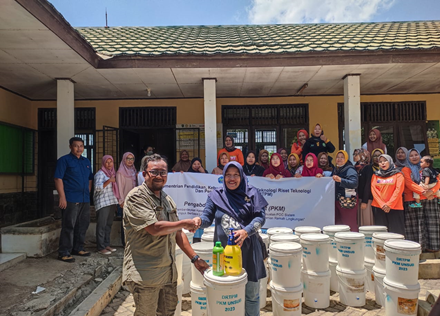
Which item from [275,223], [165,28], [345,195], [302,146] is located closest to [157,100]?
[165,28]

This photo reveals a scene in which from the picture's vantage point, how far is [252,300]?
9.82 feet

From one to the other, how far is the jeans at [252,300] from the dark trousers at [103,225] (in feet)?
11.4

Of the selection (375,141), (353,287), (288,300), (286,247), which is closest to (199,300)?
(288,300)

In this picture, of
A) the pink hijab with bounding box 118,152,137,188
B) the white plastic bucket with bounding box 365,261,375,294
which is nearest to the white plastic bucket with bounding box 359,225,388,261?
the white plastic bucket with bounding box 365,261,375,294

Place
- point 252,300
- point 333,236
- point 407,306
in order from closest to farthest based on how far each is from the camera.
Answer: point 252,300
point 407,306
point 333,236

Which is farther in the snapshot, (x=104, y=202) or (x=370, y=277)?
(x=104, y=202)

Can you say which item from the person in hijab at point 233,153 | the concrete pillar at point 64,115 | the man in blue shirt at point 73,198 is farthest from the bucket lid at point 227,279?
the concrete pillar at point 64,115

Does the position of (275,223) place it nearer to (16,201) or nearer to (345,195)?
(345,195)

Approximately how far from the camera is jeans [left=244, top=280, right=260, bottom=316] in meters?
2.98

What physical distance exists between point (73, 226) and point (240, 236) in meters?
3.58

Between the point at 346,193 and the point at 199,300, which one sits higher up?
the point at 346,193

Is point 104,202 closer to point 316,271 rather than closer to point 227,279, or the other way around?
point 227,279

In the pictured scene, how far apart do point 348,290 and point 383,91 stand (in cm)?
616

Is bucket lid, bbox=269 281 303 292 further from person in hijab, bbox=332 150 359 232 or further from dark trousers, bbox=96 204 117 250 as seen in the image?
dark trousers, bbox=96 204 117 250
